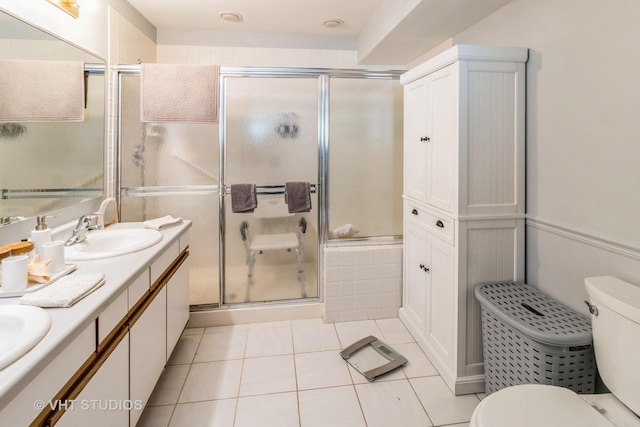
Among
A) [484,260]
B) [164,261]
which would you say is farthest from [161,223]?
[484,260]

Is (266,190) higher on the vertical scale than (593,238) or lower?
higher

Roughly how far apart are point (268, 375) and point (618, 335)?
165cm

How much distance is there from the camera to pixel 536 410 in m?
1.05

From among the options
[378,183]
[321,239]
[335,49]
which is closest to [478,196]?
[378,183]

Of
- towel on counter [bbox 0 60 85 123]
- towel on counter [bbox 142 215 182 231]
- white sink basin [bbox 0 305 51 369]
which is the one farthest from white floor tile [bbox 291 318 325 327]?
towel on counter [bbox 0 60 85 123]

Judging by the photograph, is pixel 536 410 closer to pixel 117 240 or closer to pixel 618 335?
pixel 618 335

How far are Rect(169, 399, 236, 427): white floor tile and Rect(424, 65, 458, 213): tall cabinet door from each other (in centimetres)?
156

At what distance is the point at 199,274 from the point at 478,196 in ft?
6.60

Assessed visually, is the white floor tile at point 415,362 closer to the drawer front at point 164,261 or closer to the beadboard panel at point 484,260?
the beadboard panel at point 484,260

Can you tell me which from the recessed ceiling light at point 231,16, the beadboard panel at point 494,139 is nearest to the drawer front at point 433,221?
the beadboard panel at point 494,139

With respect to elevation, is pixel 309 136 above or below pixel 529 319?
above

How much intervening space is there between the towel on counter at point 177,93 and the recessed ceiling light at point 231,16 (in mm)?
690

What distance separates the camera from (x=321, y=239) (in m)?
2.61

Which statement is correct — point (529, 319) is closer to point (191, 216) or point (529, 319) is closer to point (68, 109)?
point (191, 216)
